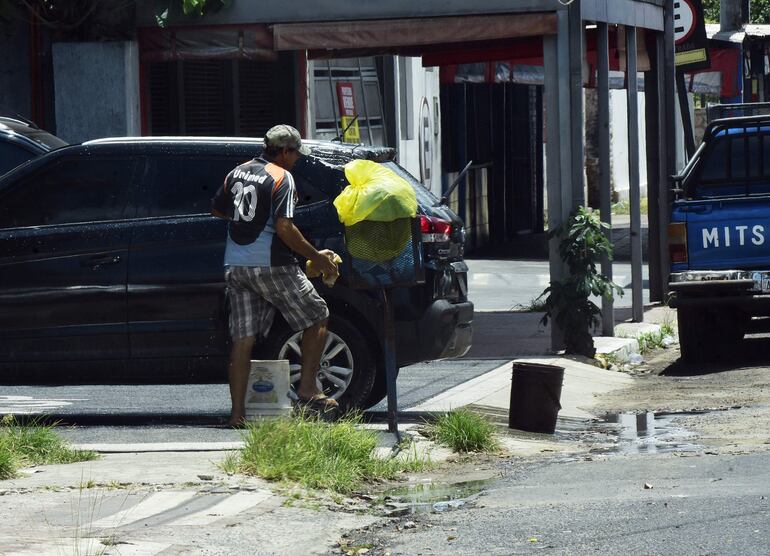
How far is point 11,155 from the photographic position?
12.4 meters

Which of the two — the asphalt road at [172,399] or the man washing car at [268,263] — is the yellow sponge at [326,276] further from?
the asphalt road at [172,399]

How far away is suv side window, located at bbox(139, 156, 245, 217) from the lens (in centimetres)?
1006

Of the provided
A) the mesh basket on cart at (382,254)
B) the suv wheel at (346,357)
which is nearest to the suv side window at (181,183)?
the suv wheel at (346,357)

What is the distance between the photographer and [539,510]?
7.29 m

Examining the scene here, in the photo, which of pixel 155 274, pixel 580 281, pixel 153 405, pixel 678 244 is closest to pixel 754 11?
pixel 678 244

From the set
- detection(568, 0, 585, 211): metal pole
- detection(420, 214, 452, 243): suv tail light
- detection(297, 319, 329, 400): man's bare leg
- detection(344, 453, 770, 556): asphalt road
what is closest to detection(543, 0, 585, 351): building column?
detection(568, 0, 585, 211): metal pole

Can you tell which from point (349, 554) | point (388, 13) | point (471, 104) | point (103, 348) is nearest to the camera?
point (349, 554)

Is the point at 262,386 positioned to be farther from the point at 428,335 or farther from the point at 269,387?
the point at 428,335

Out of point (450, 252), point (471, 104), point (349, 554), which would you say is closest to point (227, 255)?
point (450, 252)

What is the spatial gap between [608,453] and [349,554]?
2.99m

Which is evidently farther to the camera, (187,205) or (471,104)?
(471,104)

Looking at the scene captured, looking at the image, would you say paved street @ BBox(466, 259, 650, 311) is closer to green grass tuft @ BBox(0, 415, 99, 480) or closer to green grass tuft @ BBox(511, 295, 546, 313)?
green grass tuft @ BBox(511, 295, 546, 313)

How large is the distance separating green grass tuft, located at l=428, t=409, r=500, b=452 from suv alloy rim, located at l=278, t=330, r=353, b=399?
2.89 ft

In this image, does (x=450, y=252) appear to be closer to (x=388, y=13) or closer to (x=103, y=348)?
(x=103, y=348)
